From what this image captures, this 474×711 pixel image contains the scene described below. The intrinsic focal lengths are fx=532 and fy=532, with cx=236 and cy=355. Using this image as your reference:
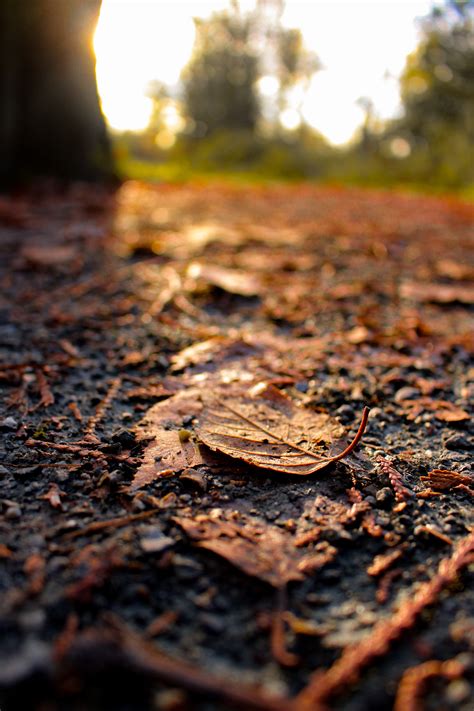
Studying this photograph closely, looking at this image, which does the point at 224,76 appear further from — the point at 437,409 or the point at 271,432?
the point at 271,432

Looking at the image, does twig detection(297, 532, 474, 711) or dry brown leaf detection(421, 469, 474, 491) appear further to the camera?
dry brown leaf detection(421, 469, 474, 491)

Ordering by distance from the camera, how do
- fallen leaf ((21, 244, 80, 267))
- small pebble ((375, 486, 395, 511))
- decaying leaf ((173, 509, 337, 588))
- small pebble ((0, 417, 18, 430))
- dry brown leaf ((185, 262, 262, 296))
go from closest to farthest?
decaying leaf ((173, 509, 337, 588)) → small pebble ((375, 486, 395, 511)) → small pebble ((0, 417, 18, 430)) → dry brown leaf ((185, 262, 262, 296)) → fallen leaf ((21, 244, 80, 267))

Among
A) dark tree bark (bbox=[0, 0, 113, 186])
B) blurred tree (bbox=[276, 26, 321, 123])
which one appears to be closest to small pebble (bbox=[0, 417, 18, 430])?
dark tree bark (bbox=[0, 0, 113, 186])

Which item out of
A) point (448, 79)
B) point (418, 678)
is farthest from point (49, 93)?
point (448, 79)

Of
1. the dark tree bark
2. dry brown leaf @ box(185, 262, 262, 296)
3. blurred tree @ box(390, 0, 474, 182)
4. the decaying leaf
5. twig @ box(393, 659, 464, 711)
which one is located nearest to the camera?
twig @ box(393, 659, 464, 711)

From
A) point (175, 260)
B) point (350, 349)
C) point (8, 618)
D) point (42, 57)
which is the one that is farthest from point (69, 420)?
point (42, 57)

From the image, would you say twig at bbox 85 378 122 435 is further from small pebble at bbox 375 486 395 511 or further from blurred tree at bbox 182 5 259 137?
blurred tree at bbox 182 5 259 137

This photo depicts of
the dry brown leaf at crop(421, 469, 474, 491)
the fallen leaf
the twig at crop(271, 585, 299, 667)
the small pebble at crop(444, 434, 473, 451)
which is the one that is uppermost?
the fallen leaf

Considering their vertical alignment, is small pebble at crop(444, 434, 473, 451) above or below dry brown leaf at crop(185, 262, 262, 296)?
below

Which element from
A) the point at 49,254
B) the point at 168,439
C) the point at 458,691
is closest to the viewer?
the point at 458,691
